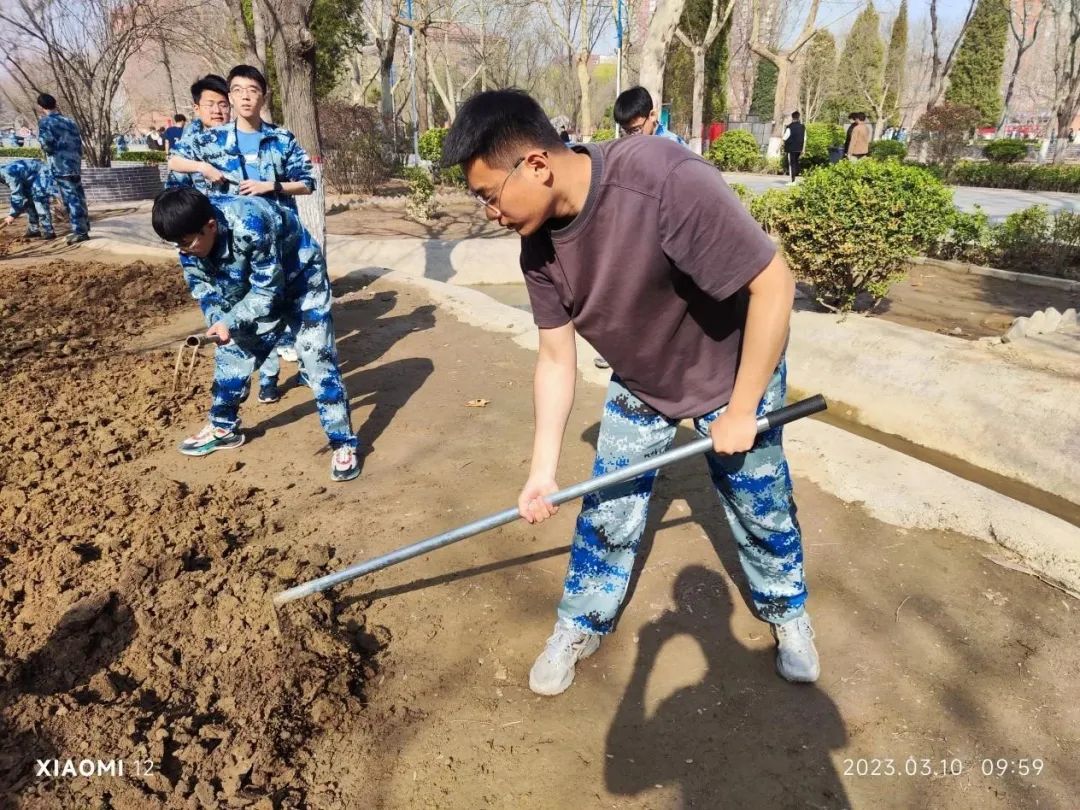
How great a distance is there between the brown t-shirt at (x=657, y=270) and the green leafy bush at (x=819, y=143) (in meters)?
22.3

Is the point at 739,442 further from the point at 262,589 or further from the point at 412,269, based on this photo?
the point at 412,269

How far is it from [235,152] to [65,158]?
6.97 metres

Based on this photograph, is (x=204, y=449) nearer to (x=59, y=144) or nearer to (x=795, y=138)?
(x=59, y=144)

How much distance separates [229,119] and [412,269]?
4186 mm

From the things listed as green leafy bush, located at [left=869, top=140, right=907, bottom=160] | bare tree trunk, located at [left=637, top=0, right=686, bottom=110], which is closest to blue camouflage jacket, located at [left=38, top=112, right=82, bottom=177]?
bare tree trunk, located at [left=637, top=0, right=686, bottom=110]

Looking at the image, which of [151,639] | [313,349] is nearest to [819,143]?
[313,349]

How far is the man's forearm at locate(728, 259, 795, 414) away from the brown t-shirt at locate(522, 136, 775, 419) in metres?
0.05

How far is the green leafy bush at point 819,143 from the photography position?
73.6 feet

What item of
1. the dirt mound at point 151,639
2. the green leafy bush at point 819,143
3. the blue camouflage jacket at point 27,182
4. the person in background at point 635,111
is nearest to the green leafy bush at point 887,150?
the green leafy bush at point 819,143

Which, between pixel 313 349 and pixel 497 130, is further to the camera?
pixel 313 349

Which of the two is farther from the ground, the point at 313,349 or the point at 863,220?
the point at 863,220

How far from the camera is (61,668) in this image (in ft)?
7.32

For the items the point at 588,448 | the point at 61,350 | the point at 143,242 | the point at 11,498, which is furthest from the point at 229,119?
the point at 143,242

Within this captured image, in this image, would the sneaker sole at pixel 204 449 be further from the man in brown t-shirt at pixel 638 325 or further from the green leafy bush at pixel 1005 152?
the green leafy bush at pixel 1005 152
